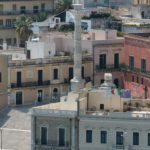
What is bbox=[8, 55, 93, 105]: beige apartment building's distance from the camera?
102438mm

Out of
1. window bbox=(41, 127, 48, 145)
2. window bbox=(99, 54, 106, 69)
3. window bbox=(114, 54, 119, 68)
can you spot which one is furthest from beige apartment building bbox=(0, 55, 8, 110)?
window bbox=(41, 127, 48, 145)

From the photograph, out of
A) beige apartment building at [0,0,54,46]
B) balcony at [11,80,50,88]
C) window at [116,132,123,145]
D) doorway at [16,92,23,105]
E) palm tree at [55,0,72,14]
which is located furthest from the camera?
palm tree at [55,0,72,14]

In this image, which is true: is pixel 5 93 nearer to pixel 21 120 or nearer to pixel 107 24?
pixel 21 120

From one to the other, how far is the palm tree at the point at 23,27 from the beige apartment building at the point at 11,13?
4737 millimetres

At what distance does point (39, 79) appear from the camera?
340 ft

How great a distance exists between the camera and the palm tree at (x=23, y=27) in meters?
121

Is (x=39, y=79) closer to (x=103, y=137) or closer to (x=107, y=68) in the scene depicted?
(x=107, y=68)

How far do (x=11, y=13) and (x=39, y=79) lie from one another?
26.8 meters

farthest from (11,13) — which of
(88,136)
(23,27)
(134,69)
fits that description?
(88,136)

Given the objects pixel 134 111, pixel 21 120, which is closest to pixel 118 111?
pixel 134 111

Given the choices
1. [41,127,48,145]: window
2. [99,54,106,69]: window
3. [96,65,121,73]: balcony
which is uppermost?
[99,54,106,69]: window

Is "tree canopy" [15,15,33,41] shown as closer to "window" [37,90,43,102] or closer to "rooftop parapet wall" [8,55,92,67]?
"rooftop parapet wall" [8,55,92,67]

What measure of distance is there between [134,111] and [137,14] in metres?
38.9

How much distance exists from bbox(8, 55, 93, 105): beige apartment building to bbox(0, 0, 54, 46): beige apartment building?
78.9 feet
